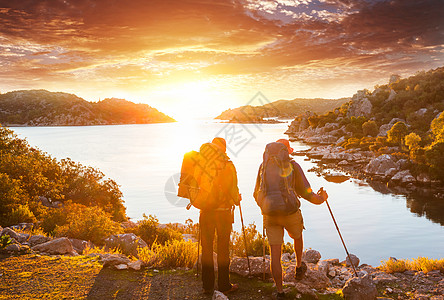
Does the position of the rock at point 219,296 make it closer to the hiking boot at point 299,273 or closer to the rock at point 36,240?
the hiking boot at point 299,273

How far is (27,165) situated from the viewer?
17.8 metres

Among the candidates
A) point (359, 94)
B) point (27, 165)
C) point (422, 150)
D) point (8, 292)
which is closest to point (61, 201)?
point (27, 165)

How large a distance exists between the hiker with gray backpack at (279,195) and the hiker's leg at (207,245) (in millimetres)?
1003

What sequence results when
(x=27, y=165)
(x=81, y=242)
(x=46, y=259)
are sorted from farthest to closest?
(x=27, y=165), (x=81, y=242), (x=46, y=259)

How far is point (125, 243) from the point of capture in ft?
34.7

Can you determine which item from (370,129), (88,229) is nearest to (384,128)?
(370,129)

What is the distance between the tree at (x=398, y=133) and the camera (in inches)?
2660

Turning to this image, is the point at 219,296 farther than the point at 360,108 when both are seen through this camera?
No

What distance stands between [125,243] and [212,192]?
6.34 m

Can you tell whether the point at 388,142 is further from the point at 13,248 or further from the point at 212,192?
the point at 13,248

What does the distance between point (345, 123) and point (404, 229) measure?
300 ft

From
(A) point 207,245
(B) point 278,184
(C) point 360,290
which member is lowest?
(C) point 360,290

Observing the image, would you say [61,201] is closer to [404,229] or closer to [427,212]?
[404,229]

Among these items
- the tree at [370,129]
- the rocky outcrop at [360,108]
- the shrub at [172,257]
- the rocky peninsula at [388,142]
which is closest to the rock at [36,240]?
the shrub at [172,257]
